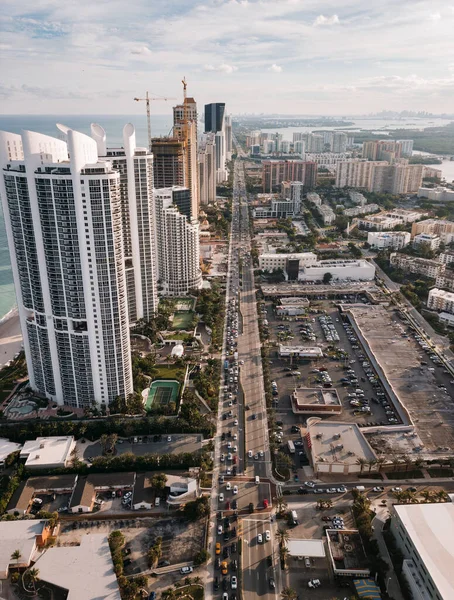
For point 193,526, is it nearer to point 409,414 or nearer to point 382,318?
point 409,414

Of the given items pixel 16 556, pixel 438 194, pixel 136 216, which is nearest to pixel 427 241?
pixel 438 194

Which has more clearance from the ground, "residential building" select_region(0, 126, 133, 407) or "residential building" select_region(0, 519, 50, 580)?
"residential building" select_region(0, 126, 133, 407)

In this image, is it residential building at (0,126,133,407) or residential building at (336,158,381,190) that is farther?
residential building at (336,158,381,190)

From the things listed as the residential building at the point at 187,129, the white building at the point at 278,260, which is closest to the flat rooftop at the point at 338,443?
the white building at the point at 278,260

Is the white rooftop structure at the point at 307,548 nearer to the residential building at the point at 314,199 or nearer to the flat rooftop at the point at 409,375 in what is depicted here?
the flat rooftop at the point at 409,375

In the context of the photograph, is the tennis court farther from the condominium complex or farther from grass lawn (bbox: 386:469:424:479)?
the condominium complex

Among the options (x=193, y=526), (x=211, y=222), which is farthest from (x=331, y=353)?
(x=211, y=222)

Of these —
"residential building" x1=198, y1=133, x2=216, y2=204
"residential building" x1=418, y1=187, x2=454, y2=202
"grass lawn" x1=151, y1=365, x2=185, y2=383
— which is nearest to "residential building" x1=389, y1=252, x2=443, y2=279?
"grass lawn" x1=151, y1=365, x2=185, y2=383
